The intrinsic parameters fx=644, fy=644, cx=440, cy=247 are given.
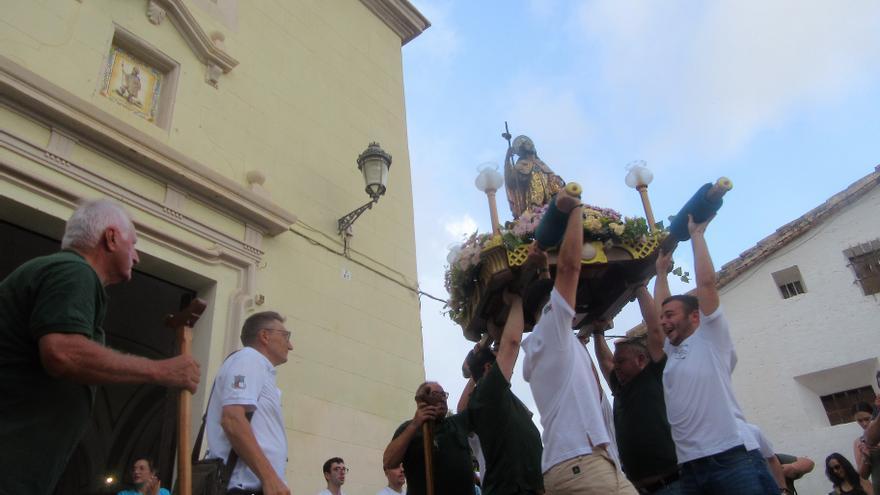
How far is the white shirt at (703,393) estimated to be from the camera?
3049mm

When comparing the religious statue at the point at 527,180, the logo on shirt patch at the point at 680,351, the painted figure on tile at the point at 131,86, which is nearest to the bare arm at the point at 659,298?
the logo on shirt patch at the point at 680,351

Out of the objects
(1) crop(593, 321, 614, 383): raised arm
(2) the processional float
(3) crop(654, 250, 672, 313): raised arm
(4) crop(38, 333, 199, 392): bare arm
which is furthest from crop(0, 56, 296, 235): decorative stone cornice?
(3) crop(654, 250, 672, 313): raised arm

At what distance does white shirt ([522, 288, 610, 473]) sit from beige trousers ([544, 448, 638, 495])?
35 mm

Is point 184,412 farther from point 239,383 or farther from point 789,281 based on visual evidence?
point 789,281

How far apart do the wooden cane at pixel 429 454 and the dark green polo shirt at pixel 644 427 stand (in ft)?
3.48

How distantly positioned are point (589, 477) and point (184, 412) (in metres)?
1.74

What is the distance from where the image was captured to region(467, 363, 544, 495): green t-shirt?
296 centimetres

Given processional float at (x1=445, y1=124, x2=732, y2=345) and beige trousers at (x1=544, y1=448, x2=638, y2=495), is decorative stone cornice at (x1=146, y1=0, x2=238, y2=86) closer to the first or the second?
processional float at (x1=445, y1=124, x2=732, y2=345)

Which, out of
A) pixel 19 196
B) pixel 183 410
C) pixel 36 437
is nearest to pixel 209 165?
pixel 19 196

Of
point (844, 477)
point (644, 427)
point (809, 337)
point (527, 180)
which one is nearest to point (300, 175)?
point (527, 180)

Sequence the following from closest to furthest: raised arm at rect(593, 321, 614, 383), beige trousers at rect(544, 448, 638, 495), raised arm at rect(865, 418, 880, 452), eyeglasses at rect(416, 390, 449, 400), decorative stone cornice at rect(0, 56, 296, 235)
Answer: beige trousers at rect(544, 448, 638, 495), eyeglasses at rect(416, 390, 449, 400), raised arm at rect(593, 321, 614, 383), decorative stone cornice at rect(0, 56, 296, 235), raised arm at rect(865, 418, 880, 452)

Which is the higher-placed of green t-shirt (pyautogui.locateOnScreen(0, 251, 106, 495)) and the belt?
green t-shirt (pyautogui.locateOnScreen(0, 251, 106, 495))

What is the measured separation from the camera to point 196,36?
6.34m

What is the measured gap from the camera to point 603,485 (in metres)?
2.62
